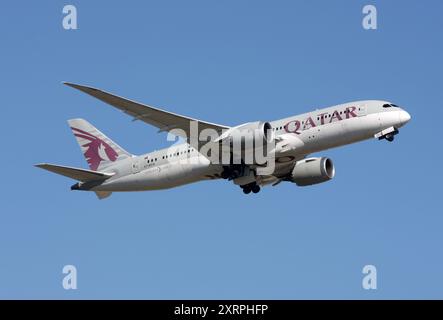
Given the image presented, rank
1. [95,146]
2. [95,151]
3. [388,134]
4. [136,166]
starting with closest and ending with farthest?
1. [388,134]
2. [136,166]
3. [95,151]
4. [95,146]

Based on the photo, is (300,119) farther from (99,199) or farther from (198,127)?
(99,199)

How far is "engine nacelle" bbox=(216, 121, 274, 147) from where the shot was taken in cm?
5147

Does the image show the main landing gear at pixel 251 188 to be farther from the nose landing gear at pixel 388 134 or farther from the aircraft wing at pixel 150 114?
the nose landing gear at pixel 388 134

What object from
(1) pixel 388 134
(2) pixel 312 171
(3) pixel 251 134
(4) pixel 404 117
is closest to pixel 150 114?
(3) pixel 251 134

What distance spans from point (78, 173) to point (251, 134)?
36.9 feet

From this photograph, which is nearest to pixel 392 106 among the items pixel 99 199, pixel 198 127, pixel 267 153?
pixel 267 153

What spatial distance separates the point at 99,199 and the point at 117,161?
8.26 feet

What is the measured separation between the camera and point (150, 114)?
1998 inches

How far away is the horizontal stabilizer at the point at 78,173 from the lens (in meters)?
54.1

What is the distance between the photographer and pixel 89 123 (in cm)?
6225

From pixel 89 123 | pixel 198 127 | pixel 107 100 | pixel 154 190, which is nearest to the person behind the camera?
pixel 107 100

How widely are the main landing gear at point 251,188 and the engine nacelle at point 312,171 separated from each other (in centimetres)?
222

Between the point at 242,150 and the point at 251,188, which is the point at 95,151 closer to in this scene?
the point at 251,188

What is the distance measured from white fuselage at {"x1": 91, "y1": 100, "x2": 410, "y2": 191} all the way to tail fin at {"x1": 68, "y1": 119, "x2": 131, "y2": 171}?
13.7ft
